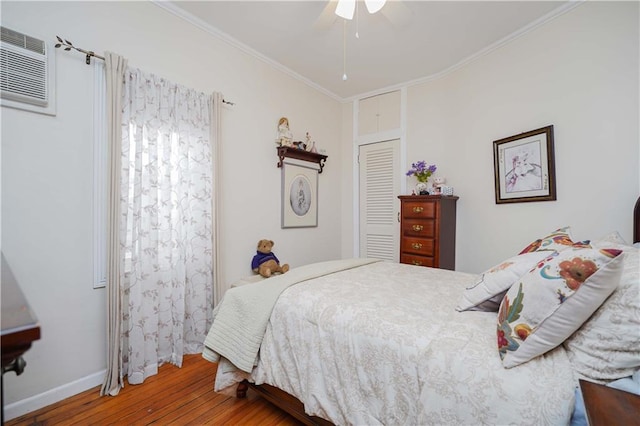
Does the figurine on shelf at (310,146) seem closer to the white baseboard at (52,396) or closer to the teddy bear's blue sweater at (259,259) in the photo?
the teddy bear's blue sweater at (259,259)

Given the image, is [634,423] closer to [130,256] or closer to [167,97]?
[130,256]

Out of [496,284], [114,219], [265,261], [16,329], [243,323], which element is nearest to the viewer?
[16,329]

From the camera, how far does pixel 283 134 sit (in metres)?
3.15

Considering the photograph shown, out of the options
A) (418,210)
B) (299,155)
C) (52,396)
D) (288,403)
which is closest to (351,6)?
(299,155)

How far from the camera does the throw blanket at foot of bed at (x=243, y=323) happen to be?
1470mm

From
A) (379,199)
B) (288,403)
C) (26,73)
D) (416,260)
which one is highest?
(26,73)

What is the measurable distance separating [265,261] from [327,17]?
2298mm

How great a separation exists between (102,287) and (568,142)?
3649 mm

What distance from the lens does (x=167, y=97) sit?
2160mm

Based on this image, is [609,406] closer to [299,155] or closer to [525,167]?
[525,167]

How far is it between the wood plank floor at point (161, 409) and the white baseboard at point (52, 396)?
3cm

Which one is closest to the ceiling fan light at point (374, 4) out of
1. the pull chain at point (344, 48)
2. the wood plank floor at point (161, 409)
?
the pull chain at point (344, 48)

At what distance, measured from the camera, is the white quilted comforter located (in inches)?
33.1

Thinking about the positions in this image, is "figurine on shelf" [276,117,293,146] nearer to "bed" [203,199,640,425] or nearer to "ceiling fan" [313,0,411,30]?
"ceiling fan" [313,0,411,30]
